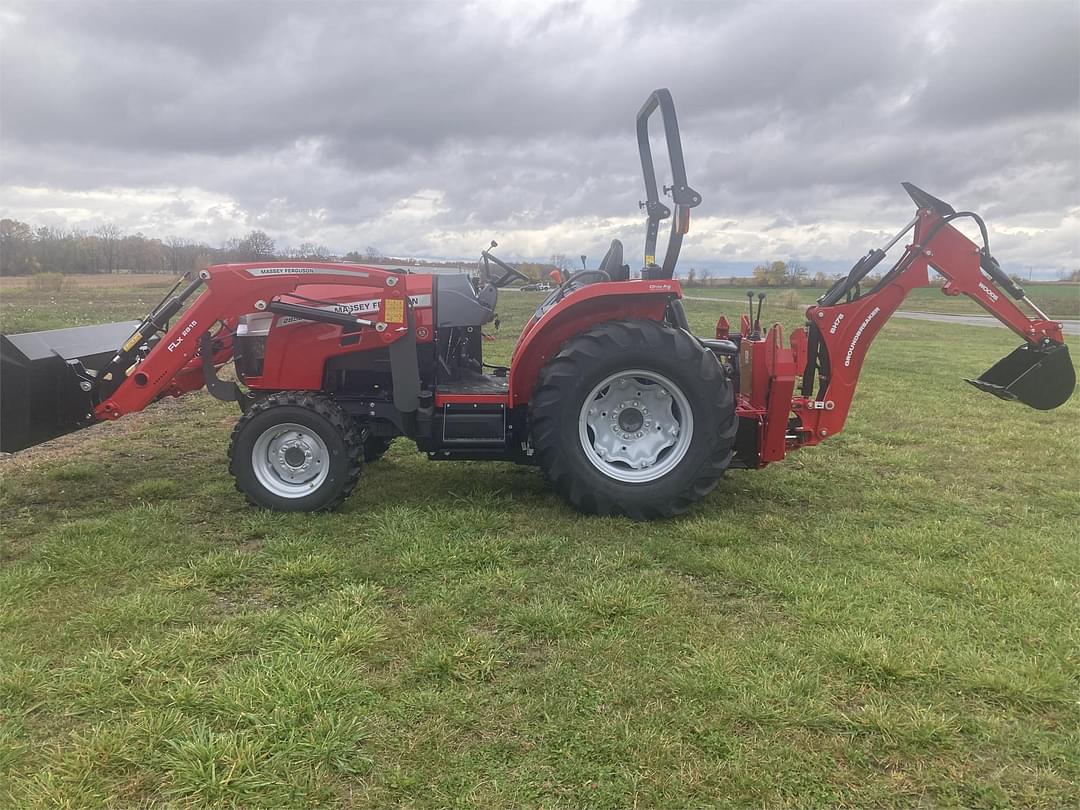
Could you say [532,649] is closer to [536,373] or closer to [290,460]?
[536,373]

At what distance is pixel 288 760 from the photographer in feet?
7.45

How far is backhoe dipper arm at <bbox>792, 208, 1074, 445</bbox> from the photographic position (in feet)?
15.1

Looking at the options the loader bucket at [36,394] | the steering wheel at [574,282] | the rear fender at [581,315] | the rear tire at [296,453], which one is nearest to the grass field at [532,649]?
the rear tire at [296,453]

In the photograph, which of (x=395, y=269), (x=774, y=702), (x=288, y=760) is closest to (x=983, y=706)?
(x=774, y=702)

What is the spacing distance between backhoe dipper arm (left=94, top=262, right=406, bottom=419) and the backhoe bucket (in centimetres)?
417

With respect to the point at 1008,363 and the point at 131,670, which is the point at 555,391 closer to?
the point at 131,670

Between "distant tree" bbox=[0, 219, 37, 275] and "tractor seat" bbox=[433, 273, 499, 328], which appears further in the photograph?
"distant tree" bbox=[0, 219, 37, 275]

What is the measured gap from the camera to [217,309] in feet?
14.5

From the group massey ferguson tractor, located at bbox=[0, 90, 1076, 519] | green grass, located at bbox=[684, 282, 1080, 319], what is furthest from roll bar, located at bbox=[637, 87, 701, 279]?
green grass, located at bbox=[684, 282, 1080, 319]

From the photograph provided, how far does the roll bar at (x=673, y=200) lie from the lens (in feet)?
15.0

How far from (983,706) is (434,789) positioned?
2.01 metres

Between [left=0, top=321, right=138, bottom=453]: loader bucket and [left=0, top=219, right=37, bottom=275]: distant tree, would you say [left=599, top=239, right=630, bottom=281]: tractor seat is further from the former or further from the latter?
[left=0, top=219, right=37, bottom=275]: distant tree

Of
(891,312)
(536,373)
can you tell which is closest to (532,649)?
(536,373)

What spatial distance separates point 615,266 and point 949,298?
Answer: 30074mm
